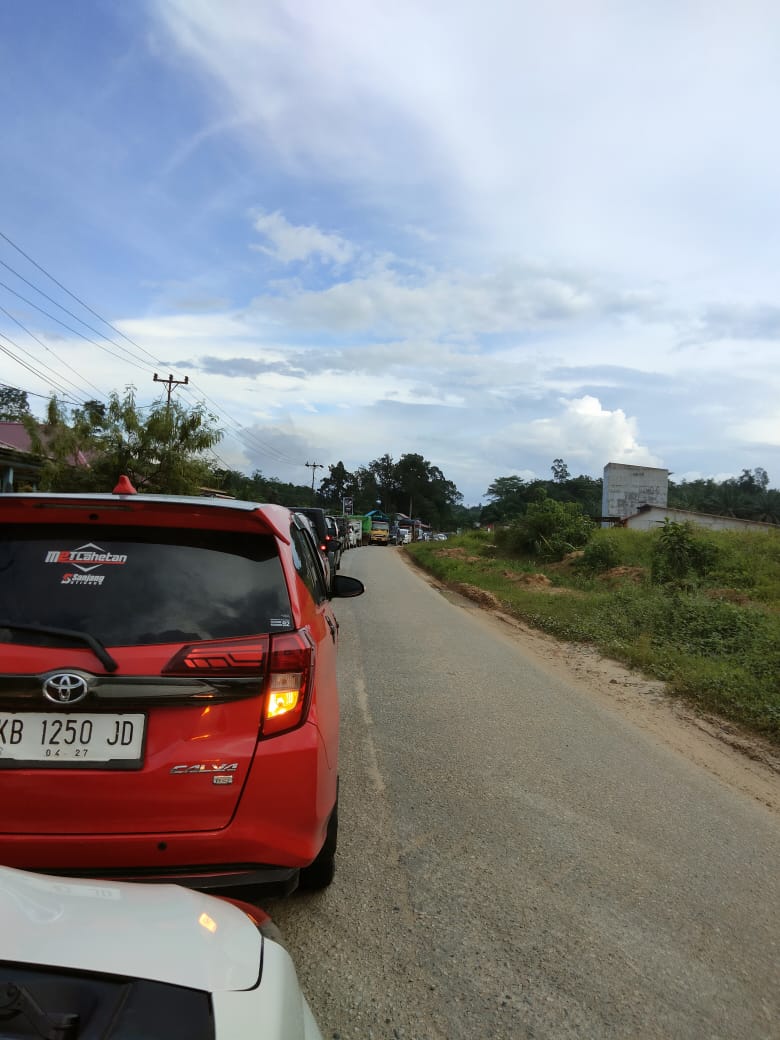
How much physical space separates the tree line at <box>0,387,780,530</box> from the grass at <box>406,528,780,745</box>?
853 centimetres

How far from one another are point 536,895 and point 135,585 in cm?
231

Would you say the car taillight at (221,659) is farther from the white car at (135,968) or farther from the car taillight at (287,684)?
the white car at (135,968)

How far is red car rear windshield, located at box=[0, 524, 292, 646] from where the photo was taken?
2.54 metres

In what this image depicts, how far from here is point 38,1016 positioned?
1.20m

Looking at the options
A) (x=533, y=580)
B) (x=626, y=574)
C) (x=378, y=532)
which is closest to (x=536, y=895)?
(x=626, y=574)

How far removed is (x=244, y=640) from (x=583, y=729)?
179 inches

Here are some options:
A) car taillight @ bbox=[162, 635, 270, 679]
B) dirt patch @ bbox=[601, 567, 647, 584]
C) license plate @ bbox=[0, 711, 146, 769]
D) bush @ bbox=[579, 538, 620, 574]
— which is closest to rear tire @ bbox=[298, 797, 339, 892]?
car taillight @ bbox=[162, 635, 270, 679]

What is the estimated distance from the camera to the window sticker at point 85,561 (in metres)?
2.60

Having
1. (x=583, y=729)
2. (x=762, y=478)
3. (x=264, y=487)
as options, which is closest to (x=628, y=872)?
(x=583, y=729)

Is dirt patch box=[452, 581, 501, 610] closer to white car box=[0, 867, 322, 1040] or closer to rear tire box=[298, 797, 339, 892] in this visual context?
rear tire box=[298, 797, 339, 892]

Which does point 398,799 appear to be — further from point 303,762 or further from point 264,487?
point 264,487

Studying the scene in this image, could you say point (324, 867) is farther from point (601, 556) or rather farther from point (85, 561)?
point (601, 556)

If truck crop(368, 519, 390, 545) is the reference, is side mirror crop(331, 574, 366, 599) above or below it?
above

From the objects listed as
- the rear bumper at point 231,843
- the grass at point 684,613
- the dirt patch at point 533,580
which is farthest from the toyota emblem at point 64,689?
the dirt patch at point 533,580
